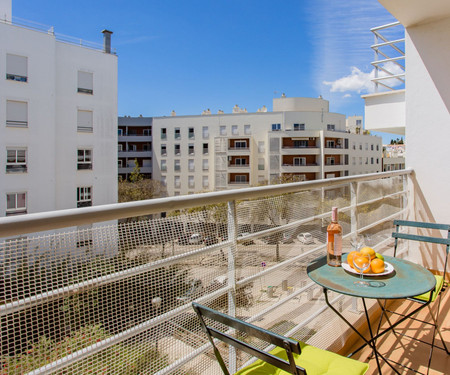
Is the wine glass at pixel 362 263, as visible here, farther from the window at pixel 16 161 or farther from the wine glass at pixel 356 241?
the window at pixel 16 161

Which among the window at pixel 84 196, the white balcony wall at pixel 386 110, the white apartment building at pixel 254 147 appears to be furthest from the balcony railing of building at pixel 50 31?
the white balcony wall at pixel 386 110

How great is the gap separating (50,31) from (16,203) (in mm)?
9229

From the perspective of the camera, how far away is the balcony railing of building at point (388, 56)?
4035 mm

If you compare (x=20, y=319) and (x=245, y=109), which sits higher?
(x=245, y=109)

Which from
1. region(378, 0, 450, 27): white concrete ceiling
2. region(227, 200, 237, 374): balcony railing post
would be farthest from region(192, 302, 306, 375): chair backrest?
region(378, 0, 450, 27): white concrete ceiling

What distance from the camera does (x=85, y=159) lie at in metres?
19.0

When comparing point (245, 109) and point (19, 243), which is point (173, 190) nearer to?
point (245, 109)

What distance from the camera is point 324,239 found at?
203cm

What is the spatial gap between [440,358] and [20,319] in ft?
7.46

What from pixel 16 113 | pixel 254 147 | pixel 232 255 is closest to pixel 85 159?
pixel 16 113

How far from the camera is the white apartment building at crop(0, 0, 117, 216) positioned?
1594cm

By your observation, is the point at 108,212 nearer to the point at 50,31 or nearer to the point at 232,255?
the point at 232,255

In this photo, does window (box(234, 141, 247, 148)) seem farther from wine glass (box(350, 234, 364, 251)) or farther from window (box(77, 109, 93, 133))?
wine glass (box(350, 234, 364, 251))

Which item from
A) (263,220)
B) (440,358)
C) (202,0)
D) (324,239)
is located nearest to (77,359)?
(263,220)
